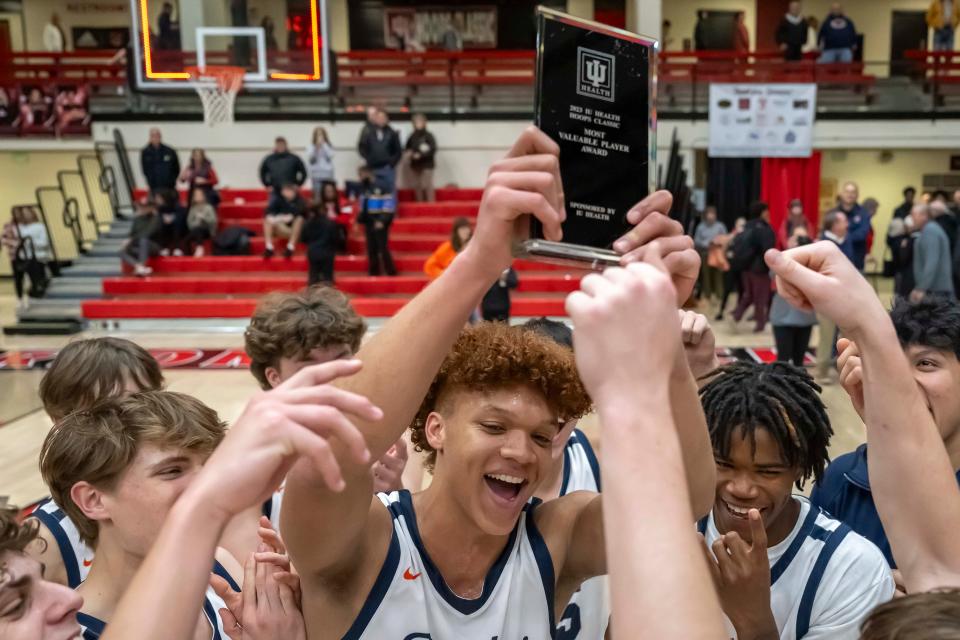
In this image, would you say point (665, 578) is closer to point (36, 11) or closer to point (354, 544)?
point (354, 544)

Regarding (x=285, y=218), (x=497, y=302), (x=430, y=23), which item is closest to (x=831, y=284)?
(x=497, y=302)

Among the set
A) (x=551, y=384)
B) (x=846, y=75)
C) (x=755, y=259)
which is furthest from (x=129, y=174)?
(x=551, y=384)

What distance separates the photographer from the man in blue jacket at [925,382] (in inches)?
91.7

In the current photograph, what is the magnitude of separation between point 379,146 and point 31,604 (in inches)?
513

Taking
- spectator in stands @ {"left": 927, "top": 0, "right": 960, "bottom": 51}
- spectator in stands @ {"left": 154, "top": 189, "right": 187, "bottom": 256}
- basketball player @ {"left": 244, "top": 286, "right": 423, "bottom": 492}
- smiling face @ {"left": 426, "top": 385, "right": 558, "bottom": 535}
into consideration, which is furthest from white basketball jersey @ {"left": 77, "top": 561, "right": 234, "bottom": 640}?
spectator in stands @ {"left": 927, "top": 0, "right": 960, "bottom": 51}

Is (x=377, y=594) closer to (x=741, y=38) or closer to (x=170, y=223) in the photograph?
(x=170, y=223)

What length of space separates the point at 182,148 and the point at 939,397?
51.9 feet

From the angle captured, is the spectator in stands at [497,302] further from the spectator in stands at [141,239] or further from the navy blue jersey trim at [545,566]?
the navy blue jersey trim at [545,566]

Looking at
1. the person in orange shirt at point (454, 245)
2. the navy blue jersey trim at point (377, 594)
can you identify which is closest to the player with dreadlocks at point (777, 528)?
the navy blue jersey trim at point (377, 594)

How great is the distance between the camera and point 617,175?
1492 millimetres

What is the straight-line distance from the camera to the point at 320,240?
12.4 metres

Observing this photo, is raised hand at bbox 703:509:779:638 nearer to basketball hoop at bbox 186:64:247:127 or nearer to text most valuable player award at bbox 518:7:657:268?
text most valuable player award at bbox 518:7:657:268

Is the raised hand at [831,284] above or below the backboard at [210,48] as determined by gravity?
below

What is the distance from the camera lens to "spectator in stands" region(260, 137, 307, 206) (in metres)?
13.9
